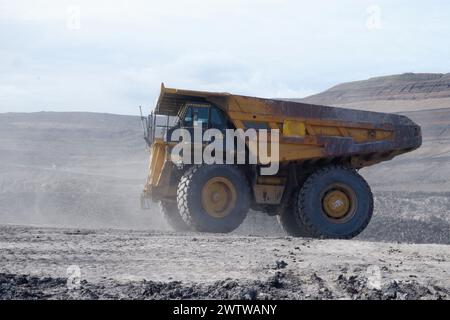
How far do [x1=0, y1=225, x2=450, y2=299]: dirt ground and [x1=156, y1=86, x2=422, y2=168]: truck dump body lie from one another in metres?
2.46

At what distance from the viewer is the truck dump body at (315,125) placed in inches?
548

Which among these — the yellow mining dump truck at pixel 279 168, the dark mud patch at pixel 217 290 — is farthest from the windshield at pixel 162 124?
the dark mud patch at pixel 217 290

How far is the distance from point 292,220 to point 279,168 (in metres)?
1.00

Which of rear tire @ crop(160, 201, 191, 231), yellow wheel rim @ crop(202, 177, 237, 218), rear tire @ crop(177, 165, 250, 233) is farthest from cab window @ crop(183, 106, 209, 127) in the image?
rear tire @ crop(160, 201, 191, 231)

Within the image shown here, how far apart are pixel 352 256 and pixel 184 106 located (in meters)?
5.24

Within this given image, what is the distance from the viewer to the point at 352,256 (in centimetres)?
1005

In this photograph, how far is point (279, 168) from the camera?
14070 mm

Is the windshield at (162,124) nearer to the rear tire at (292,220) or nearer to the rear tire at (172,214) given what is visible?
the rear tire at (172,214)

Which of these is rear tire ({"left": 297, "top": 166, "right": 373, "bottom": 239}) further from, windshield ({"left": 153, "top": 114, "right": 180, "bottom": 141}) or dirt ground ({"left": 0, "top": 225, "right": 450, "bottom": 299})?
windshield ({"left": 153, "top": 114, "right": 180, "bottom": 141})

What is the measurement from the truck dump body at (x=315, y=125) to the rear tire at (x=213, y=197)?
93 cm

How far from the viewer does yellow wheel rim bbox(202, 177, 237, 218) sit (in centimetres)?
1341

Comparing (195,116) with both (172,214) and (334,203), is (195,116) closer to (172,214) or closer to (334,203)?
(172,214)
